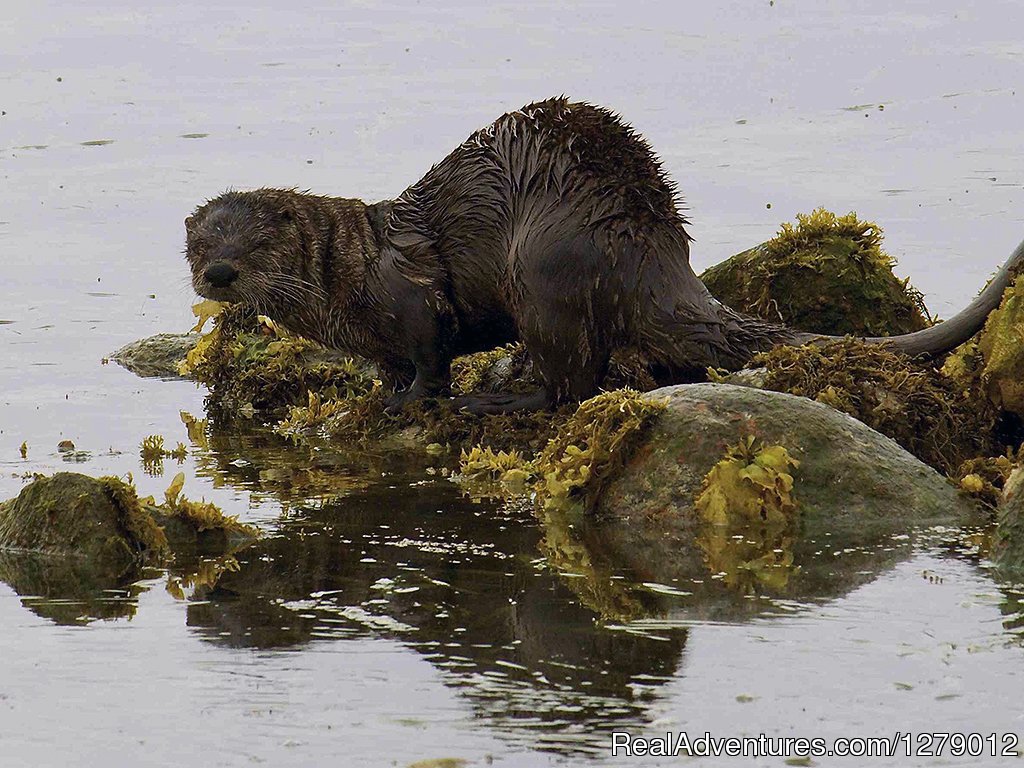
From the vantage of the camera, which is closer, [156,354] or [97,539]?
[97,539]

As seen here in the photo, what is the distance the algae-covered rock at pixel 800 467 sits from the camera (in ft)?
19.7

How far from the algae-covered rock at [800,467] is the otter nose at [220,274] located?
2.14 m

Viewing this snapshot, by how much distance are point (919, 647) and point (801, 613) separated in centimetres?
43

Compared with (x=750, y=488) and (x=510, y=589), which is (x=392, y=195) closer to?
(x=750, y=488)

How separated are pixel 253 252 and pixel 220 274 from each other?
18 centimetres

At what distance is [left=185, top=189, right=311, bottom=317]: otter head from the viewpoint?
7652 millimetres

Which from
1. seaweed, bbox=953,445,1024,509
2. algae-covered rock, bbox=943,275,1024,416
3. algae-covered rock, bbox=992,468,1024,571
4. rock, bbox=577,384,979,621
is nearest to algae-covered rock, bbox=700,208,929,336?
algae-covered rock, bbox=943,275,1024,416

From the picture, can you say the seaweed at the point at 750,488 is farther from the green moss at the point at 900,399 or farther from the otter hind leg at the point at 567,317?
the otter hind leg at the point at 567,317

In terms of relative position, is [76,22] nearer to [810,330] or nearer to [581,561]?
[810,330]

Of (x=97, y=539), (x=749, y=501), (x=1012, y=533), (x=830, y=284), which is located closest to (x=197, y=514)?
(x=97, y=539)

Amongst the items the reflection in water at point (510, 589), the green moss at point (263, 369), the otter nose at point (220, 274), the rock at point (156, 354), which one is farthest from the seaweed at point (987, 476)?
the rock at point (156, 354)

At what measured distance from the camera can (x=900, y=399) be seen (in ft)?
22.4

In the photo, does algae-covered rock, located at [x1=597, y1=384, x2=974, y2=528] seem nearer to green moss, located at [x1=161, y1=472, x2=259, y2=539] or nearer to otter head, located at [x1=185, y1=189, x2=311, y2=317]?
green moss, located at [x1=161, y1=472, x2=259, y2=539]

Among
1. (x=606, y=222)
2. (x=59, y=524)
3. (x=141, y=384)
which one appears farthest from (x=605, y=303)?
(x=141, y=384)
